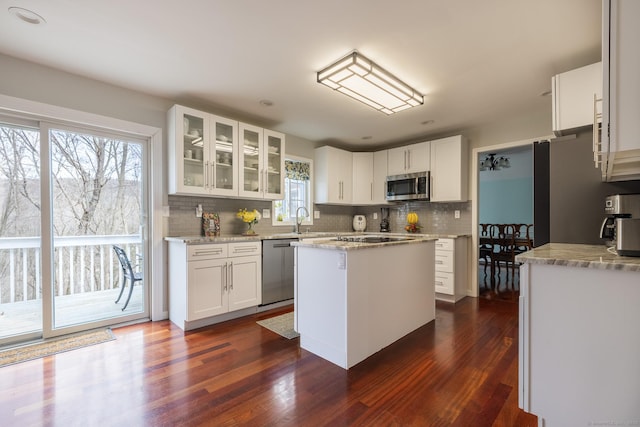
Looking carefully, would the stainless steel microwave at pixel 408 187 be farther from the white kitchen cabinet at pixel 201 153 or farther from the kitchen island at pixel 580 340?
the kitchen island at pixel 580 340

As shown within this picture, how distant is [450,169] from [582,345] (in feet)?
10.6

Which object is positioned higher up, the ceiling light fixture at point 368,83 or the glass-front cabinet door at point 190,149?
the ceiling light fixture at point 368,83

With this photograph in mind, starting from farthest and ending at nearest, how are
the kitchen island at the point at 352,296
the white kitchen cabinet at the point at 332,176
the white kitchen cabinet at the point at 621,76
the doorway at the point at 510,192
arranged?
the doorway at the point at 510,192, the white kitchen cabinet at the point at 332,176, the kitchen island at the point at 352,296, the white kitchen cabinet at the point at 621,76

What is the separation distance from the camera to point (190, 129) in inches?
123

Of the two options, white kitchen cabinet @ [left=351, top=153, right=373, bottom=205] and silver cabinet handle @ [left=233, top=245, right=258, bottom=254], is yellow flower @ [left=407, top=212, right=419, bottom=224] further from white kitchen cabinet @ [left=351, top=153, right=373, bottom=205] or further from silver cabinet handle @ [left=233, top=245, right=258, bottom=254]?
silver cabinet handle @ [left=233, top=245, right=258, bottom=254]

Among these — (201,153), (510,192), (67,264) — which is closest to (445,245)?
(201,153)

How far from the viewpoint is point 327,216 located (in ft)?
16.7

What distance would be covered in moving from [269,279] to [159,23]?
8.53 ft

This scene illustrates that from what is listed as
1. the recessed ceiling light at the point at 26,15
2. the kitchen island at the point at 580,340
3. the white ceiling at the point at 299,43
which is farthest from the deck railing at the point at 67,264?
the kitchen island at the point at 580,340

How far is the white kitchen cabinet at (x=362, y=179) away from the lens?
16.5 feet

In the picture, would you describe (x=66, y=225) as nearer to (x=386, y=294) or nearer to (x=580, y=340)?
(x=386, y=294)

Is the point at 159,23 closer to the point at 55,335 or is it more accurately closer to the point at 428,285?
the point at 55,335

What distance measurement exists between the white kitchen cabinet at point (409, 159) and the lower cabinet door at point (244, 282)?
8.99 feet

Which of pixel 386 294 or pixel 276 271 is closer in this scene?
pixel 386 294
